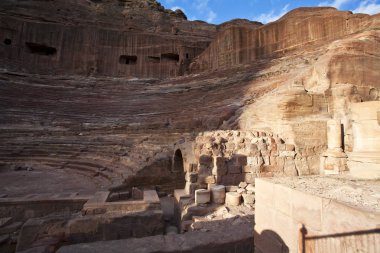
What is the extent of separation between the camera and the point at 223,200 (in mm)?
5023

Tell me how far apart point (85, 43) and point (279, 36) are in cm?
2137

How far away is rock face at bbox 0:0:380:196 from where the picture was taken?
6.51 metres

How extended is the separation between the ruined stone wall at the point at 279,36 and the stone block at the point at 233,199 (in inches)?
720

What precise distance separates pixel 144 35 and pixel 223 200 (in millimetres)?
26402

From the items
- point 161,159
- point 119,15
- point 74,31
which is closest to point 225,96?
point 161,159

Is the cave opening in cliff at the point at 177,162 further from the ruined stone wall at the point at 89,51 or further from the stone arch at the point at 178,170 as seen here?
the ruined stone wall at the point at 89,51

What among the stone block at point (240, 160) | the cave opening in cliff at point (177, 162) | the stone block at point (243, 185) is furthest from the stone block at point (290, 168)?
the cave opening in cliff at point (177, 162)

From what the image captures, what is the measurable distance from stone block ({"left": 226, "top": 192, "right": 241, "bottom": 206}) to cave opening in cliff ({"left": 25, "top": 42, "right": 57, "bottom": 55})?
27269mm

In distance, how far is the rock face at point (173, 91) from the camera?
651 centimetres

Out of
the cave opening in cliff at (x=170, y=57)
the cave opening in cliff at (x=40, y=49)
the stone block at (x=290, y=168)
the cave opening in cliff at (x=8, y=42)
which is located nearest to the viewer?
the stone block at (x=290, y=168)

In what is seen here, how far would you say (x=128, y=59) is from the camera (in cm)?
2669

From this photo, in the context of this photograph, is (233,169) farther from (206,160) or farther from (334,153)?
(334,153)

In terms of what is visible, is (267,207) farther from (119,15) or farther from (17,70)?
(119,15)

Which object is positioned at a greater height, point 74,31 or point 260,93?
point 74,31
